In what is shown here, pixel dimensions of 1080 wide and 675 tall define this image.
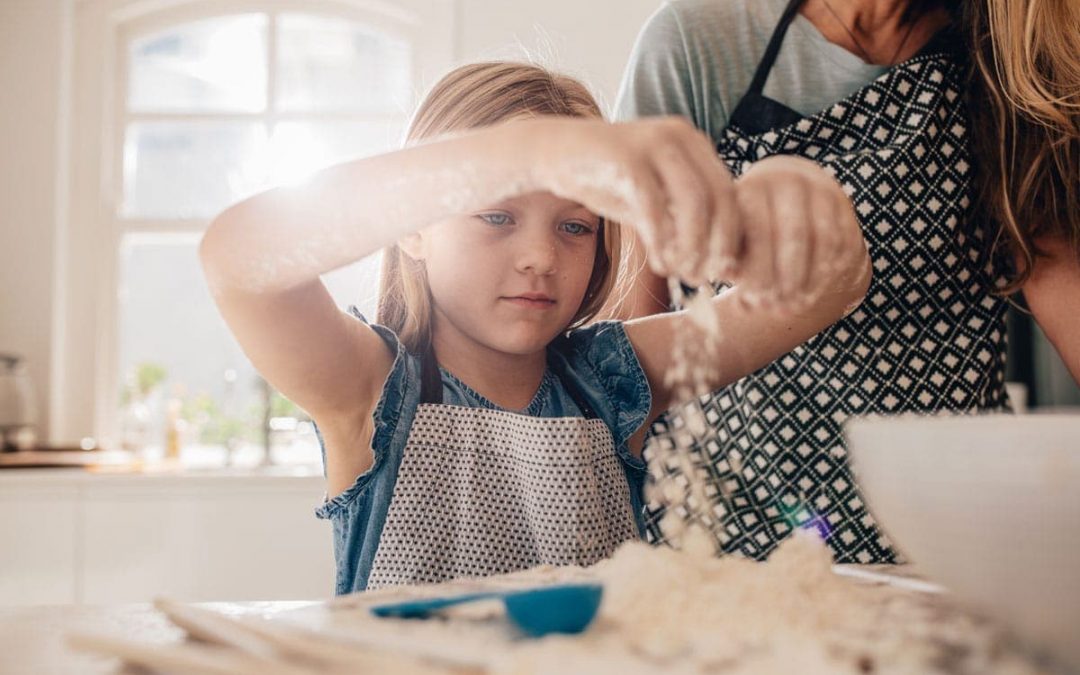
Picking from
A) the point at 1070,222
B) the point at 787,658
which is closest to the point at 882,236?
the point at 1070,222

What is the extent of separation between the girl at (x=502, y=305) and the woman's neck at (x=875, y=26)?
0.30 metres

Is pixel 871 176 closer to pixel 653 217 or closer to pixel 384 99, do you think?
pixel 653 217

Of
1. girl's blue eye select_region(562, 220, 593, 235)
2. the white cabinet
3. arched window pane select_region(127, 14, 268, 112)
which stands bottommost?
the white cabinet

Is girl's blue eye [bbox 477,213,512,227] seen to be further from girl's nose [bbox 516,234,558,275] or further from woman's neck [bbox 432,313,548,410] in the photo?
woman's neck [bbox 432,313,548,410]

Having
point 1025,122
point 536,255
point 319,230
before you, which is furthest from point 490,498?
point 1025,122

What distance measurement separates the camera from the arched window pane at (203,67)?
9.72 ft

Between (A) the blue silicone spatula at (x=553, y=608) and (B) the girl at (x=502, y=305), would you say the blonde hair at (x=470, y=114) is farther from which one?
(A) the blue silicone spatula at (x=553, y=608)

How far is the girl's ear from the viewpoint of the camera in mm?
957

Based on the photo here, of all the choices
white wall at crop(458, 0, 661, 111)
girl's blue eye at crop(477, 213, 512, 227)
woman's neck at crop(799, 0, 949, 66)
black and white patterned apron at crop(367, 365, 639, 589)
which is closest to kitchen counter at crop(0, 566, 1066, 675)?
black and white patterned apron at crop(367, 365, 639, 589)

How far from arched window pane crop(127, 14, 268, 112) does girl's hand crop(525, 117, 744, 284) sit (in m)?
2.73

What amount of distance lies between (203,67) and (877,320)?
259 cm

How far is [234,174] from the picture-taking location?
2.98 metres

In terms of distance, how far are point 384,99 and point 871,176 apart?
2258 millimetres

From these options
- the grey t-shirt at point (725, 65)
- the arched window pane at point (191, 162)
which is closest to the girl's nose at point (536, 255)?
the grey t-shirt at point (725, 65)
